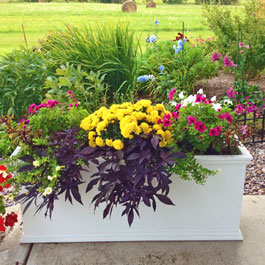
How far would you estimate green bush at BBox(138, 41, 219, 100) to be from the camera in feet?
12.0

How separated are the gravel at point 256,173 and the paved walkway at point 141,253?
0.49 m

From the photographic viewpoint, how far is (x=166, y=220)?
197cm

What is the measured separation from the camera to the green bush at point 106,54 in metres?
3.31

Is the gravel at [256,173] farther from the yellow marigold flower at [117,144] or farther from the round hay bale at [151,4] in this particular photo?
the round hay bale at [151,4]

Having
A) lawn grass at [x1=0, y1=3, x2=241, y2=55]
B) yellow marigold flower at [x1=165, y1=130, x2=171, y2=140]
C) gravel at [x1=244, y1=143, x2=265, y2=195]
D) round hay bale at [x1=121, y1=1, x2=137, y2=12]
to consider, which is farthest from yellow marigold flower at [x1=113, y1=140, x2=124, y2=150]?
round hay bale at [x1=121, y1=1, x2=137, y2=12]

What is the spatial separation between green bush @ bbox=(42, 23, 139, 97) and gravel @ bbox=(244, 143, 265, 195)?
1245mm

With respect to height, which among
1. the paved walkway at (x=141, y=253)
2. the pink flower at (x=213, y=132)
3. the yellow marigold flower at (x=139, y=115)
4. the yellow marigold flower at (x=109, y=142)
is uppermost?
the yellow marigold flower at (x=139, y=115)

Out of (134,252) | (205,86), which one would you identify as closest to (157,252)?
(134,252)

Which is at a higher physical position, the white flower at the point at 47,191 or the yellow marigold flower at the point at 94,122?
the yellow marigold flower at the point at 94,122

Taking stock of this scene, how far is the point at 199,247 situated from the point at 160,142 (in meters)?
0.64

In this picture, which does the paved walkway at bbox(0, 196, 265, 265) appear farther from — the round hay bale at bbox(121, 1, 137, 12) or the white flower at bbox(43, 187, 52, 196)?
the round hay bale at bbox(121, 1, 137, 12)

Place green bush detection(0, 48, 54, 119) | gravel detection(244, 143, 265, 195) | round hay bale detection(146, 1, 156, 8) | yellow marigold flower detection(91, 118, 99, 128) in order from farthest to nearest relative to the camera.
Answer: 1. round hay bale detection(146, 1, 156, 8)
2. green bush detection(0, 48, 54, 119)
3. gravel detection(244, 143, 265, 195)
4. yellow marigold flower detection(91, 118, 99, 128)

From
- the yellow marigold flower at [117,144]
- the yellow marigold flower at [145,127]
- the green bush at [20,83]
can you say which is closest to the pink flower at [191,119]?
the yellow marigold flower at [145,127]

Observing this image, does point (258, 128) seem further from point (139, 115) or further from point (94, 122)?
point (94, 122)
